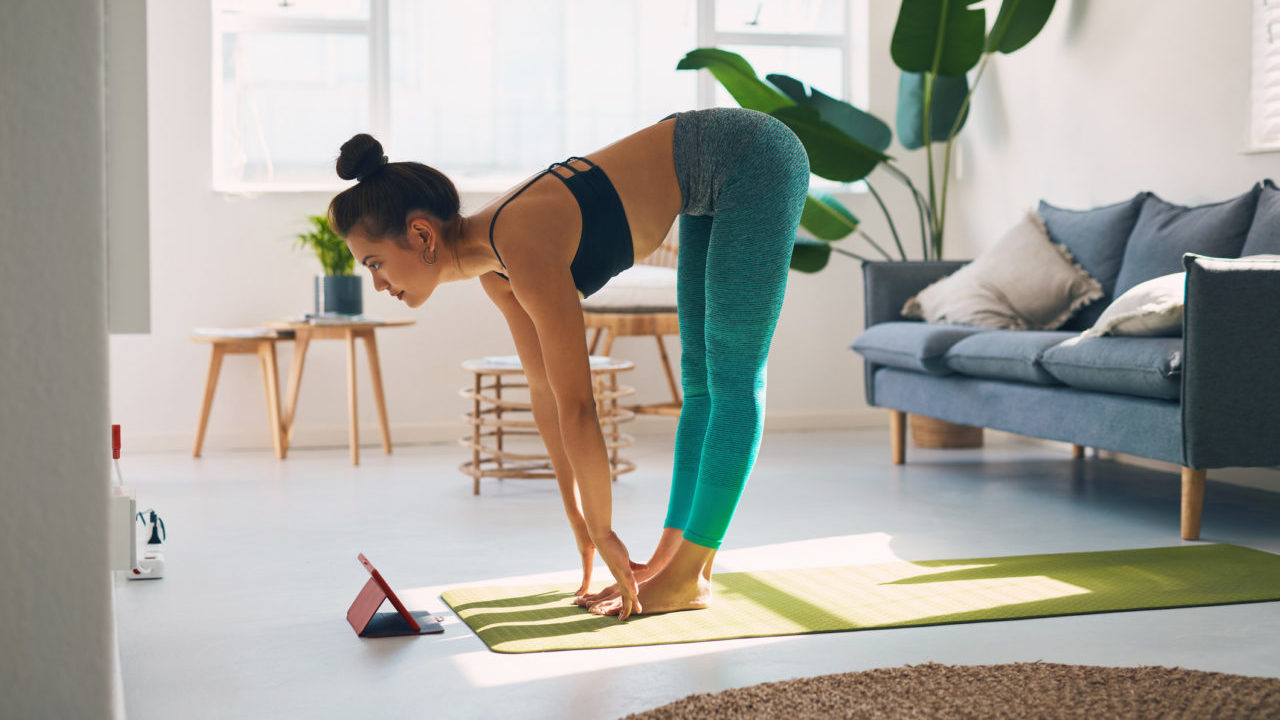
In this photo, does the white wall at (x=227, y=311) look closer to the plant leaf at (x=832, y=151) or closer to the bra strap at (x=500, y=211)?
the plant leaf at (x=832, y=151)

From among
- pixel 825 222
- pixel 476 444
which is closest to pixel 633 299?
pixel 825 222

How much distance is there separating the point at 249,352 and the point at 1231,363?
344cm

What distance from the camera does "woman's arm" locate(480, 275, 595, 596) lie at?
2016 millimetres

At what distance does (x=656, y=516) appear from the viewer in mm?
3232

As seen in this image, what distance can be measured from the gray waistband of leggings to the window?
3124mm

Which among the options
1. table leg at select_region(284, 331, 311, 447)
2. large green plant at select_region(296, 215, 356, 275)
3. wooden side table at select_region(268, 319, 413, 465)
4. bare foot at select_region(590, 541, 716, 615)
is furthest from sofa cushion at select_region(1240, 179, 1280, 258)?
table leg at select_region(284, 331, 311, 447)

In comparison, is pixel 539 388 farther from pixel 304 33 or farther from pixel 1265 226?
pixel 304 33

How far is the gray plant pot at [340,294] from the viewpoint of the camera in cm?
441

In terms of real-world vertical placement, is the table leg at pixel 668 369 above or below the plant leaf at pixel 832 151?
below

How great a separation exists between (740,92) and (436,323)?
62.6 inches

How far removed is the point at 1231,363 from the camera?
2670mm

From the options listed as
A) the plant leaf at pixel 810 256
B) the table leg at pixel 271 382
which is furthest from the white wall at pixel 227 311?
the plant leaf at pixel 810 256

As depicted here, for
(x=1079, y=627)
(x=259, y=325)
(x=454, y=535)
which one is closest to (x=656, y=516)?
(x=454, y=535)

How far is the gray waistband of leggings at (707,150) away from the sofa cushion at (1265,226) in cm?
181
